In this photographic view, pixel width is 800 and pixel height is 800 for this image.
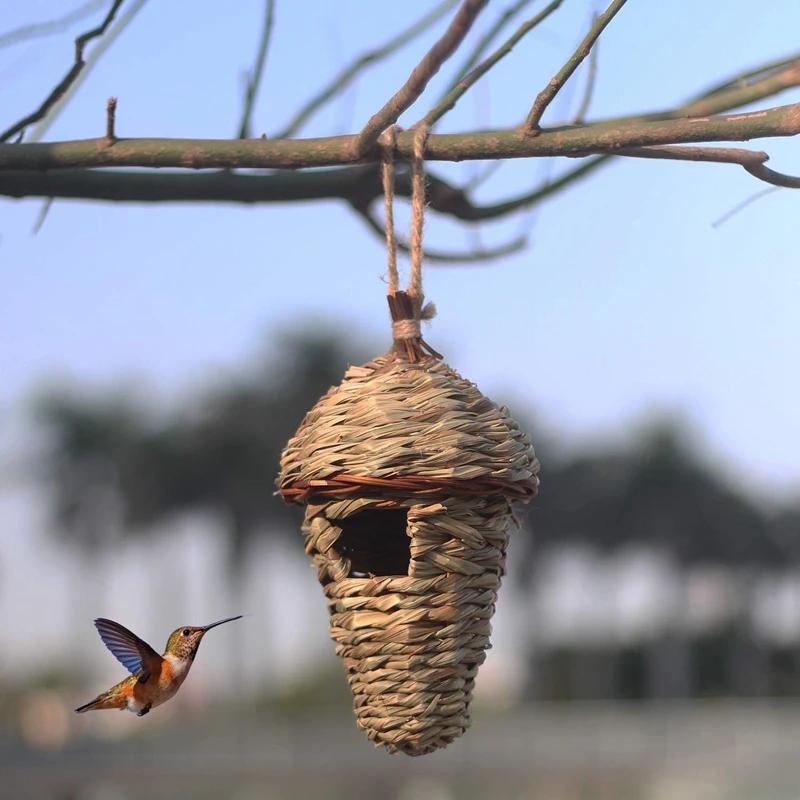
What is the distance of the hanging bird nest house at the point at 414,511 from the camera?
1.41 meters

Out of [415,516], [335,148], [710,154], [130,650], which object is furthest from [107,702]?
[710,154]

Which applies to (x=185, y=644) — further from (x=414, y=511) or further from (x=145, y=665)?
(x=414, y=511)

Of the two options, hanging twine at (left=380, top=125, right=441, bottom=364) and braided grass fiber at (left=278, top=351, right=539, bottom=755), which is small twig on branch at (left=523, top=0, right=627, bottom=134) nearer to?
hanging twine at (left=380, top=125, right=441, bottom=364)

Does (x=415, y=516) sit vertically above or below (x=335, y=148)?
below

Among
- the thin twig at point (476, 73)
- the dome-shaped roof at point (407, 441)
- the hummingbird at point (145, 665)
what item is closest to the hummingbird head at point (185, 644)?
the hummingbird at point (145, 665)

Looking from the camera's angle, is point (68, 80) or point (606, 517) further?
point (606, 517)

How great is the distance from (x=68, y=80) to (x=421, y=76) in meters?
0.53

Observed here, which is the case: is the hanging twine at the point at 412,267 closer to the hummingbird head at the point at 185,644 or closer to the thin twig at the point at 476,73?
the thin twig at the point at 476,73

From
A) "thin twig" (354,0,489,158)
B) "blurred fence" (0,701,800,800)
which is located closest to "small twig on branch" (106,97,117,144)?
"thin twig" (354,0,489,158)

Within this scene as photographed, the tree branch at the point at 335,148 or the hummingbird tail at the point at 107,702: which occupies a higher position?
the tree branch at the point at 335,148

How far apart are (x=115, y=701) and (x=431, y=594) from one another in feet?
1.31

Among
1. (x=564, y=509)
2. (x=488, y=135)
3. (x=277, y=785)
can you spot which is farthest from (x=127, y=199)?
(x=564, y=509)

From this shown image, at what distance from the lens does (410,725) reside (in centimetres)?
149

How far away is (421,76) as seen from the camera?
1333mm
